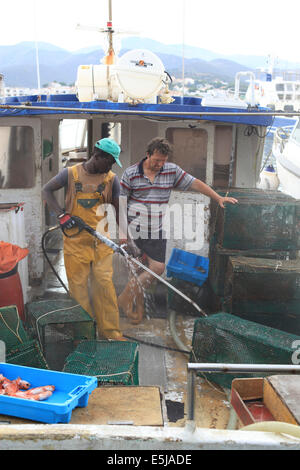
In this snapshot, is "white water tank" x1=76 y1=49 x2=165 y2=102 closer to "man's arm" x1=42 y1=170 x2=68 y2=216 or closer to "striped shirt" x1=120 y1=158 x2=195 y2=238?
"striped shirt" x1=120 y1=158 x2=195 y2=238

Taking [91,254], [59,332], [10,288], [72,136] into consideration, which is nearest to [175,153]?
[91,254]

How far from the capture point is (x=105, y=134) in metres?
9.34

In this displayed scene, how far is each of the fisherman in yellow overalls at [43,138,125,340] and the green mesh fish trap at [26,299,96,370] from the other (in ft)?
2.15

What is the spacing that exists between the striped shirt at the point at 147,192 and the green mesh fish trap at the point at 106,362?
5.66 feet

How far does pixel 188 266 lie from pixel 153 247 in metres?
0.90

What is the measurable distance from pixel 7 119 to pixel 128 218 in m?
2.45

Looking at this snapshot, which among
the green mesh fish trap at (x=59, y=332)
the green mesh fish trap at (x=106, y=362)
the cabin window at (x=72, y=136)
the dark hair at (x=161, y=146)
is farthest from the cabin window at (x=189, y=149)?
the cabin window at (x=72, y=136)

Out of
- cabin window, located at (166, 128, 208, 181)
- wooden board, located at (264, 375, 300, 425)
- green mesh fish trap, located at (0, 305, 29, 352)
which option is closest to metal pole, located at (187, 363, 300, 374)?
wooden board, located at (264, 375, 300, 425)

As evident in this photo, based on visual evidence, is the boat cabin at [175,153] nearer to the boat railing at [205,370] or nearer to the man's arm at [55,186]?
the man's arm at [55,186]

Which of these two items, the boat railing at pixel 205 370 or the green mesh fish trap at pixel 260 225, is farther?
the green mesh fish trap at pixel 260 225

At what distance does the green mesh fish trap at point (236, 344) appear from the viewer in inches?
171

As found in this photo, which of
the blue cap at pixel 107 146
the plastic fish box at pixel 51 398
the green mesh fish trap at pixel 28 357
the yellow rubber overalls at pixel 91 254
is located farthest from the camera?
the yellow rubber overalls at pixel 91 254

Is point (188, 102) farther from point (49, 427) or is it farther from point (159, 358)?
point (49, 427)

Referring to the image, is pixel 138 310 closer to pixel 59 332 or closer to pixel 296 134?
pixel 59 332
